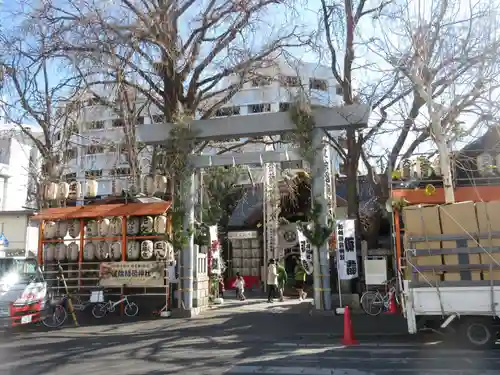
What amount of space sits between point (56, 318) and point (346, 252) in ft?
29.3

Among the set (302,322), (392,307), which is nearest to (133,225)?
(302,322)

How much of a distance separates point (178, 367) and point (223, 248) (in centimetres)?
1863

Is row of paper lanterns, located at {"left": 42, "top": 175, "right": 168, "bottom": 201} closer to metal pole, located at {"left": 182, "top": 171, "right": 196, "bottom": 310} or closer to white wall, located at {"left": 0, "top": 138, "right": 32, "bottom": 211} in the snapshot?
metal pole, located at {"left": 182, "top": 171, "right": 196, "bottom": 310}

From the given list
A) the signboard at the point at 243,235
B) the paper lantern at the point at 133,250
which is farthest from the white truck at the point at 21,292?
the signboard at the point at 243,235

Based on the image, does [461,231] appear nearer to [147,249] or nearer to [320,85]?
[147,249]

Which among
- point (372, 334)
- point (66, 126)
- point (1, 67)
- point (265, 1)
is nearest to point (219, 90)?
point (265, 1)

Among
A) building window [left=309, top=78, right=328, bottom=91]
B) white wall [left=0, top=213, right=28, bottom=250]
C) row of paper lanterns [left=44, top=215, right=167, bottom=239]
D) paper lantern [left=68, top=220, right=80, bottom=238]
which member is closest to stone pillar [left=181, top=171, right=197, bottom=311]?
row of paper lanterns [left=44, top=215, right=167, bottom=239]

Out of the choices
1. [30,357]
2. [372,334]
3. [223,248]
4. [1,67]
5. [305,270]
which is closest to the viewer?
[30,357]

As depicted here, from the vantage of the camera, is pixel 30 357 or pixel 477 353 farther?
pixel 30 357

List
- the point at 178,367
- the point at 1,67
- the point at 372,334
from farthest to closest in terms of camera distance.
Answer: the point at 1,67 < the point at 372,334 < the point at 178,367

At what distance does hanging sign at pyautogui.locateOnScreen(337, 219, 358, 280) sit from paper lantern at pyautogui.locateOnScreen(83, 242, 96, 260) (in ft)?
26.2

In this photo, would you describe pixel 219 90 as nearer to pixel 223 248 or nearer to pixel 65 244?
pixel 65 244

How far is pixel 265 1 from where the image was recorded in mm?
15828

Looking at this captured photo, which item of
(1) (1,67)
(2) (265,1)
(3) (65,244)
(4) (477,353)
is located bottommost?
(4) (477,353)
